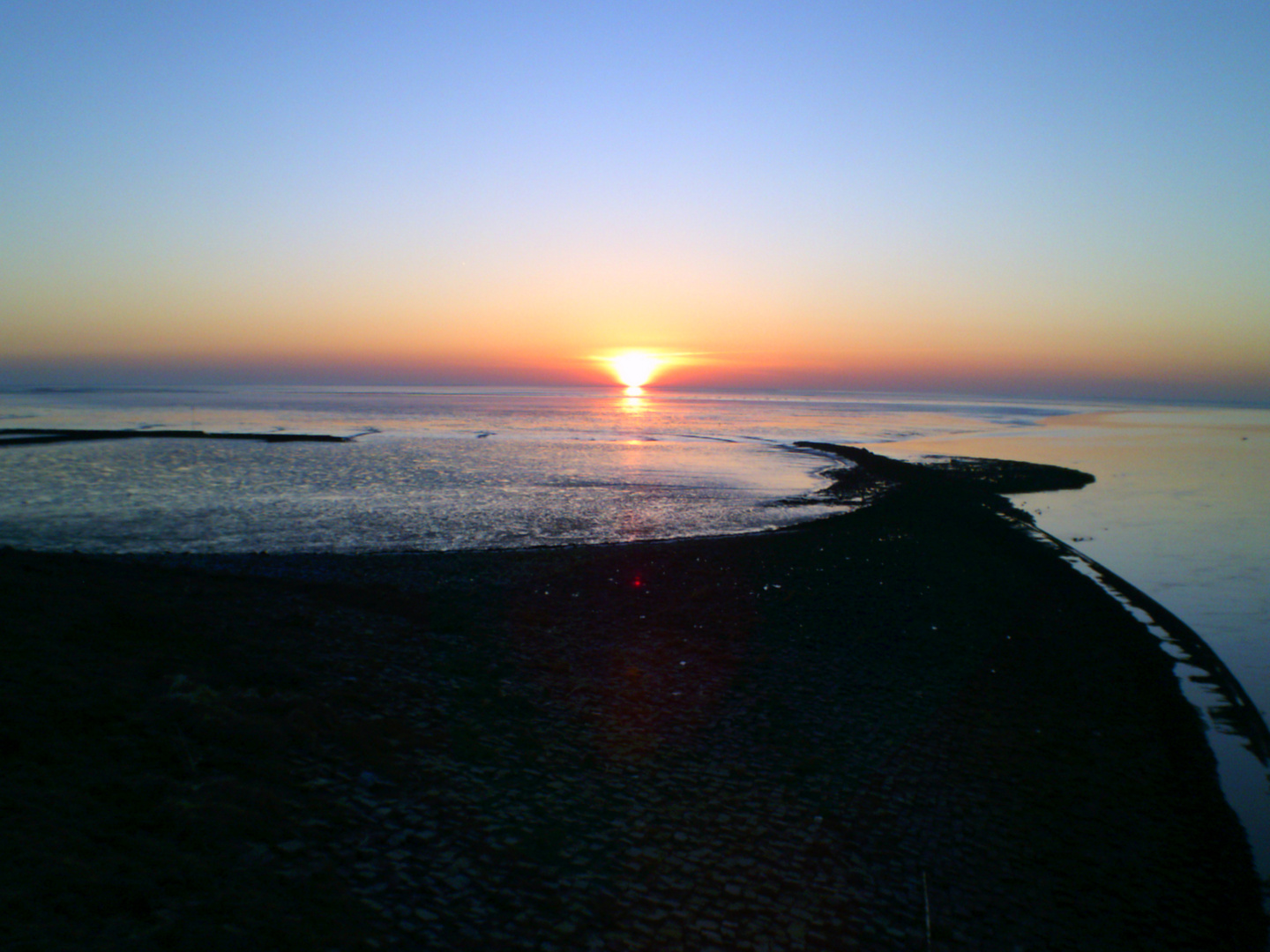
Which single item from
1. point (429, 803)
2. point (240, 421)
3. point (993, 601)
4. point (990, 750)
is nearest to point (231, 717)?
point (429, 803)

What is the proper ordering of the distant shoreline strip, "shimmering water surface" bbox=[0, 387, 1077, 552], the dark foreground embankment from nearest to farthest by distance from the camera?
the dark foreground embankment → "shimmering water surface" bbox=[0, 387, 1077, 552] → the distant shoreline strip

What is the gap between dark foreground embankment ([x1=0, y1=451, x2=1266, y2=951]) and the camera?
583cm

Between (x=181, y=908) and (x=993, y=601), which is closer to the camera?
(x=181, y=908)

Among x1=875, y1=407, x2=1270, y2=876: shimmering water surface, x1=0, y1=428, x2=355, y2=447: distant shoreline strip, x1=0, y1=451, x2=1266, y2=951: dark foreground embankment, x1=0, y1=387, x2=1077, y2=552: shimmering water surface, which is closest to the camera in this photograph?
x1=0, y1=451, x2=1266, y2=951: dark foreground embankment

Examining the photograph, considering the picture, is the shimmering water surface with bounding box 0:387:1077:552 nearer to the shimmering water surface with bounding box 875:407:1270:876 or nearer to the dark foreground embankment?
the dark foreground embankment

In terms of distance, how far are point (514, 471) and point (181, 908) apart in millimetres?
36331

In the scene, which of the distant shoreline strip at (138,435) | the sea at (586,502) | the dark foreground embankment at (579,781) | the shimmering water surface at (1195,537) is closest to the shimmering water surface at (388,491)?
the sea at (586,502)

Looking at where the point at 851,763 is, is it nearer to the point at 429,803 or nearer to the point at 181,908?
the point at 429,803

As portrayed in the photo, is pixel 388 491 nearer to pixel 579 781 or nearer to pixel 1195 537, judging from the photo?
pixel 579 781

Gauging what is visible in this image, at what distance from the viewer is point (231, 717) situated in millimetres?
8070

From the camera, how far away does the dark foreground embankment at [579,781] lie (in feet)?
19.1

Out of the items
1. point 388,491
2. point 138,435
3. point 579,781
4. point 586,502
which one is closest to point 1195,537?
point 586,502

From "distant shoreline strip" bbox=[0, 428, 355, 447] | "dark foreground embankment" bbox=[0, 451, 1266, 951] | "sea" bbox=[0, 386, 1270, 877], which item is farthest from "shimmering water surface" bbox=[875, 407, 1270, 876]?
"distant shoreline strip" bbox=[0, 428, 355, 447]

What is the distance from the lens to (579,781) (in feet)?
26.8
